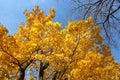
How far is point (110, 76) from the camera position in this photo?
48.0 ft

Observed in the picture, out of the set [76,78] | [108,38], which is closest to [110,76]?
[76,78]

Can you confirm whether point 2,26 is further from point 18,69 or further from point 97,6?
point 97,6

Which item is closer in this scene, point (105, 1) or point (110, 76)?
point (105, 1)

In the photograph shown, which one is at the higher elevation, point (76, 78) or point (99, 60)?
point (99, 60)

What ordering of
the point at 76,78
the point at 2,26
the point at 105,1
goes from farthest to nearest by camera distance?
1. the point at 2,26
2. the point at 76,78
3. the point at 105,1

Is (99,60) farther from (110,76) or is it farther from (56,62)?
(56,62)

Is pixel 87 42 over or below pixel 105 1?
over

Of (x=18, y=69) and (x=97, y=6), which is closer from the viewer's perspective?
(x=97, y=6)

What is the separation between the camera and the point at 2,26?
15188mm

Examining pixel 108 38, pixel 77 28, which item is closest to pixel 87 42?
pixel 77 28

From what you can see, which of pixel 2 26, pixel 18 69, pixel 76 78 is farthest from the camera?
pixel 18 69

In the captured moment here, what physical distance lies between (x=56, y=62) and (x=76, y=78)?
4.51 feet

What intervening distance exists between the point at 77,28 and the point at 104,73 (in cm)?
263

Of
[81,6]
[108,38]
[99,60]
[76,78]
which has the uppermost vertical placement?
[99,60]
